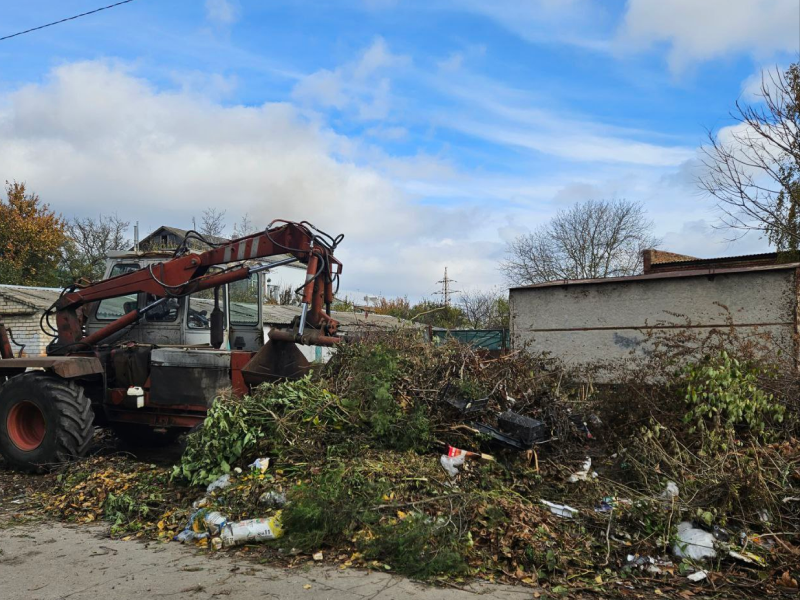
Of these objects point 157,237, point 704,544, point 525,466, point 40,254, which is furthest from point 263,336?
point 157,237

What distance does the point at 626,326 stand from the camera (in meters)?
9.04

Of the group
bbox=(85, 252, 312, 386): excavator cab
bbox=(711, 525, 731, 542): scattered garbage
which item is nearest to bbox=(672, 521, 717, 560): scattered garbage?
bbox=(711, 525, 731, 542): scattered garbage

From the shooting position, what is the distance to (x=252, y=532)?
5207mm

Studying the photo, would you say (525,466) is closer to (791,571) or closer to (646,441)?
(646,441)

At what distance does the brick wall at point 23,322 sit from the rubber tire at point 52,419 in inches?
578

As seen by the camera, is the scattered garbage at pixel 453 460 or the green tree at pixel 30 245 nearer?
the scattered garbage at pixel 453 460

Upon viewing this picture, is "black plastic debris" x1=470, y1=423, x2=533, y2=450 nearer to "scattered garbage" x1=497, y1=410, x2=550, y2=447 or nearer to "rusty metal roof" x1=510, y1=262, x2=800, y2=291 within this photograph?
"scattered garbage" x1=497, y1=410, x2=550, y2=447

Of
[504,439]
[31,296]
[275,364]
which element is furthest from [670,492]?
[31,296]

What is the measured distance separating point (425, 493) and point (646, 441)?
2.24 meters

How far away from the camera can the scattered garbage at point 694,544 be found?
4699 mm

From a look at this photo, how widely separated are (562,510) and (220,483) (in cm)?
300

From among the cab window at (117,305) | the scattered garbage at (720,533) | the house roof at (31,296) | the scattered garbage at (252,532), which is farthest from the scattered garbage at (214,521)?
the house roof at (31,296)

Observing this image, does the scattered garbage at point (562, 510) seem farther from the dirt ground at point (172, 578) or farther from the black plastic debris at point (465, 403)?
the black plastic debris at point (465, 403)

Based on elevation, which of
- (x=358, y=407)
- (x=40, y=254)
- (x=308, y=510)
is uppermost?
(x=40, y=254)
